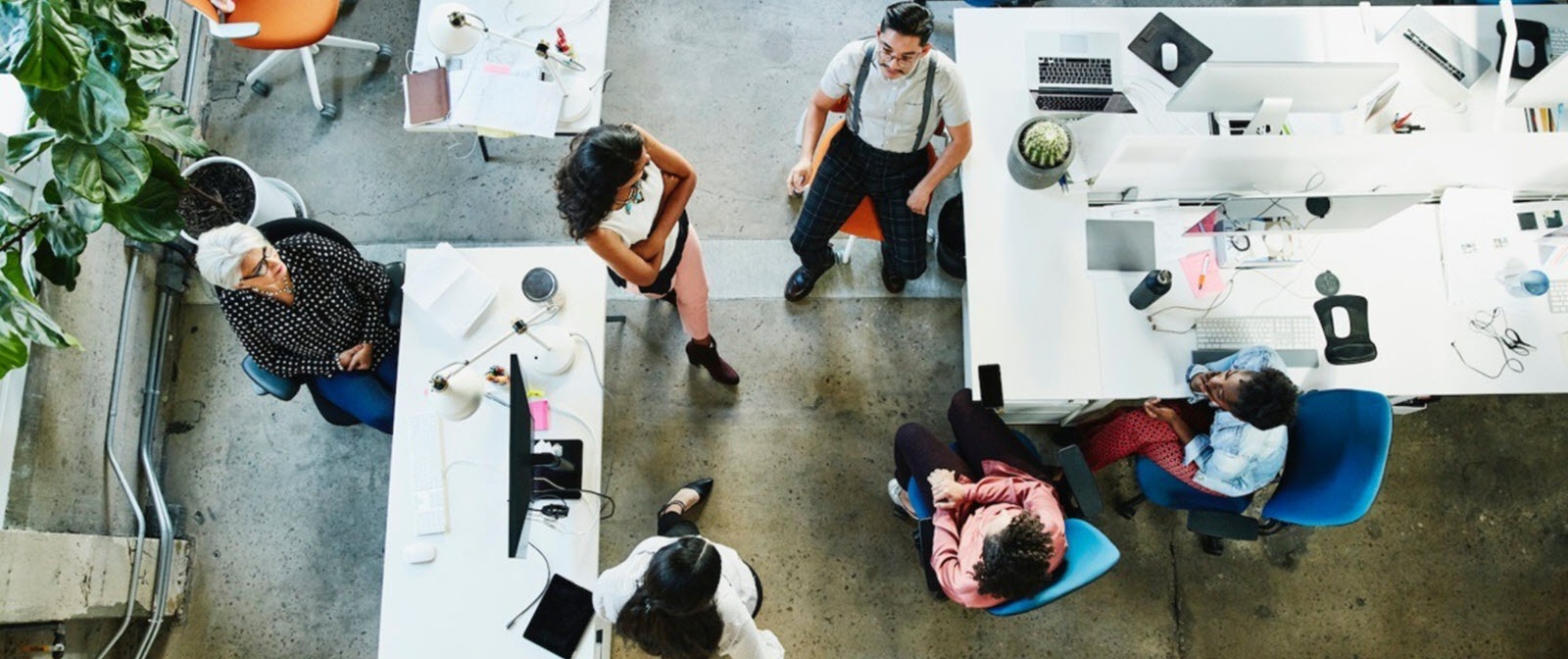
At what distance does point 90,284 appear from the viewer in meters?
3.17

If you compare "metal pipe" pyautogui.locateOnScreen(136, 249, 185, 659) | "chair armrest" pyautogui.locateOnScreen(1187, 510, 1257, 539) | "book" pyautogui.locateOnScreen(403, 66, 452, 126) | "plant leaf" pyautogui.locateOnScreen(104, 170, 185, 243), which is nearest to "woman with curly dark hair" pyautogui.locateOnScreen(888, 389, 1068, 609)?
"chair armrest" pyautogui.locateOnScreen(1187, 510, 1257, 539)

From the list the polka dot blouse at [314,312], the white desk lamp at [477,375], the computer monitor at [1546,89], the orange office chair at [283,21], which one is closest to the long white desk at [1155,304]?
the computer monitor at [1546,89]

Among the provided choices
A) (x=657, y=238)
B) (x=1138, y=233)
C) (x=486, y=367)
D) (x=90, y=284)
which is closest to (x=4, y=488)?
(x=90, y=284)

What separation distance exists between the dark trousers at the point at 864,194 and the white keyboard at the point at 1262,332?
102cm

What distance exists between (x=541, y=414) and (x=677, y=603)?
2.63 ft

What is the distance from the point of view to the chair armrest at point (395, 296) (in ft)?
9.47

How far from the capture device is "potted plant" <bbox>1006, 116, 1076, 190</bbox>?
2.78 m

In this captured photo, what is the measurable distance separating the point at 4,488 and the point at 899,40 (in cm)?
309

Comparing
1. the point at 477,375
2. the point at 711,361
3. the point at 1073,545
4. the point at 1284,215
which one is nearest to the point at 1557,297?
the point at 1284,215

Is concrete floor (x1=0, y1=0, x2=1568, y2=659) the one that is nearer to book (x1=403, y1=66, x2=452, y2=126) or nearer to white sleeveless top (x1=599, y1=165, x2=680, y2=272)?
book (x1=403, y1=66, x2=452, y2=126)

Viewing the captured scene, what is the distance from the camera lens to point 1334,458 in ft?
8.23

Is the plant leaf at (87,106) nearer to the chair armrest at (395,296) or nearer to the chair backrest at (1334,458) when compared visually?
the chair armrest at (395,296)

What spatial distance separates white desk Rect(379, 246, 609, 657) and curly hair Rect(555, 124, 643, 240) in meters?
0.38

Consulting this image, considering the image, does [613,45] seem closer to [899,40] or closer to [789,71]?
[789,71]
